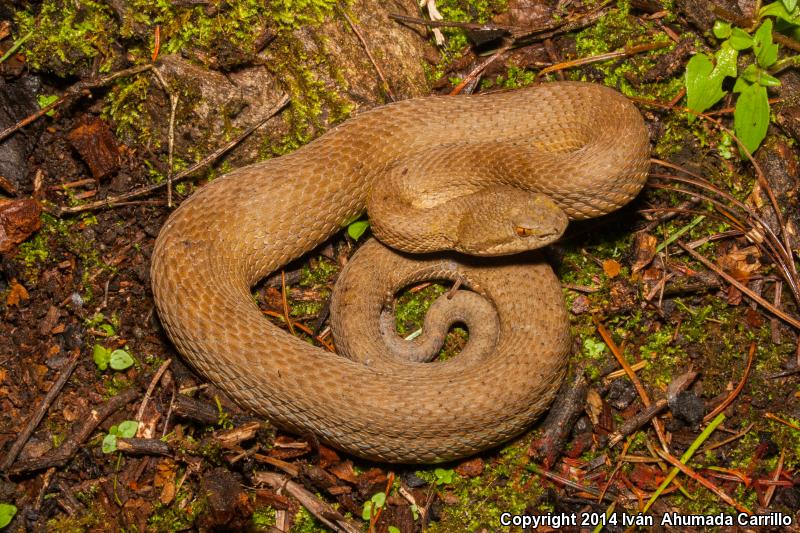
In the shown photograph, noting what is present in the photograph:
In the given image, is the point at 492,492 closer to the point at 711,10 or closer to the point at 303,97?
the point at 303,97

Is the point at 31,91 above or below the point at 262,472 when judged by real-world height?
above

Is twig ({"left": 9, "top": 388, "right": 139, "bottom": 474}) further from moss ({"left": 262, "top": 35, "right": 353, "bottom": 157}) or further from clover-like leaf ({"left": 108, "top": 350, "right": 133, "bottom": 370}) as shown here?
moss ({"left": 262, "top": 35, "right": 353, "bottom": 157})

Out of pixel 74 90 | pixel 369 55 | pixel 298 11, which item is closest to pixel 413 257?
pixel 369 55

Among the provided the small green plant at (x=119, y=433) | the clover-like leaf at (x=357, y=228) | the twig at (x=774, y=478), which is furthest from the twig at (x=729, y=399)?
the small green plant at (x=119, y=433)

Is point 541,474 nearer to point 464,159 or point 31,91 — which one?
point 464,159

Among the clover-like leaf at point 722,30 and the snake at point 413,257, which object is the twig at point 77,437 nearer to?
the snake at point 413,257

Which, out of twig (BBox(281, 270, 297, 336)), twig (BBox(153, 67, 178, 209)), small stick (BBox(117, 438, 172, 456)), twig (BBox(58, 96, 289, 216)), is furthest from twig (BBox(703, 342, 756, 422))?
twig (BBox(153, 67, 178, 209))

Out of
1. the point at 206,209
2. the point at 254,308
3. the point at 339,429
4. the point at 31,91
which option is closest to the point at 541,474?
the point at 339,429
